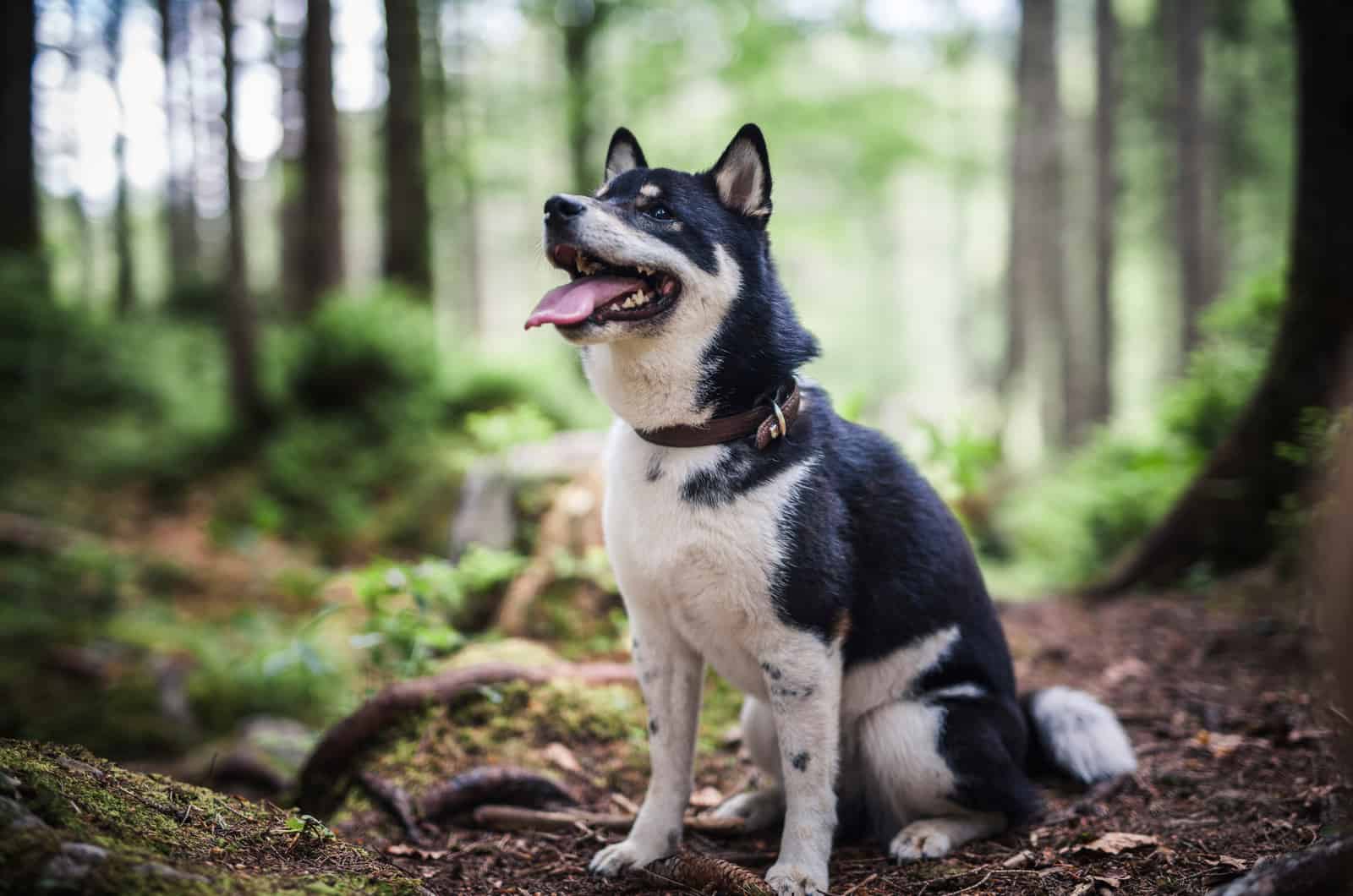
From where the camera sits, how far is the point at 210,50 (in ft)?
59.7

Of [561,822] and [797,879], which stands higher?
[797,879]

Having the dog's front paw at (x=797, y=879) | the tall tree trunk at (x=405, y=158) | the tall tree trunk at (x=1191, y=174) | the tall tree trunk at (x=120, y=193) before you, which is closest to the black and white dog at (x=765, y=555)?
the dog's front paw at (x=797, y=879)

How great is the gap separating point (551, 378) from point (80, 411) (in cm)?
680

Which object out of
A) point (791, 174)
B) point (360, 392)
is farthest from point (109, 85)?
point (791, 174)

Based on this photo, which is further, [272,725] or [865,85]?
[865,85]

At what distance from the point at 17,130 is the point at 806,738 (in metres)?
15.7

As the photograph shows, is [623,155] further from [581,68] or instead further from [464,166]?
[581,68]

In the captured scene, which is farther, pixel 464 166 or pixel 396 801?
pixel 464 166

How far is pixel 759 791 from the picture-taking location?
132 inches

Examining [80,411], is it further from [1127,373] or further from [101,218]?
[1127,373]

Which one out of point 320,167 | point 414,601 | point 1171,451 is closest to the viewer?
point 414,601

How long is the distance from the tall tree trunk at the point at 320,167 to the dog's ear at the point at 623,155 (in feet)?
30.9

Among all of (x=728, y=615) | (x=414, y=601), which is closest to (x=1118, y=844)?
(x=728, y=615)

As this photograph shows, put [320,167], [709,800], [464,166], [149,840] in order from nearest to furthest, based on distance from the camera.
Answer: [149,840], [709,800], [320,167], [464,166]
